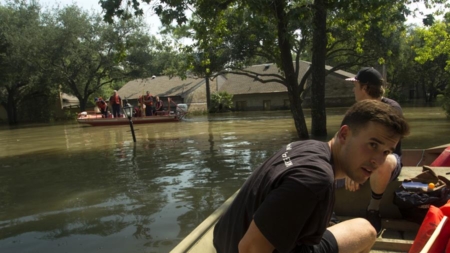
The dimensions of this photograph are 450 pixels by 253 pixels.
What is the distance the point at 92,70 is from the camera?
36750mm

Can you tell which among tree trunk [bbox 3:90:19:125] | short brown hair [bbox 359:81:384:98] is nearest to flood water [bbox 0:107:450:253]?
short brown hair [bbox 359:81:384:98]

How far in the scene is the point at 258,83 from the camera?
4375 centimetres

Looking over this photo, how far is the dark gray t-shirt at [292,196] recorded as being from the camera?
144cm

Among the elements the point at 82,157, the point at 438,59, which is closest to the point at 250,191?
the point at 82,157

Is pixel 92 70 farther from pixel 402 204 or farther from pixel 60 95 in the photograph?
pixel 402 204

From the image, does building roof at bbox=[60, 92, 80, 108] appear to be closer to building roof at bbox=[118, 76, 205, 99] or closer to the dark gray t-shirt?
building roof at bbox=[118, 76, 205, 99]

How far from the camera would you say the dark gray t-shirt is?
144 centimetres

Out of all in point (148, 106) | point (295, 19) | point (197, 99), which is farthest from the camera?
point (197, 99)

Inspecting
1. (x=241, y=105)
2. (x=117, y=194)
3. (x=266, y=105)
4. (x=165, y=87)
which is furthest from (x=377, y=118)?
(x=165, y=87)

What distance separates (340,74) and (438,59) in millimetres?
14903

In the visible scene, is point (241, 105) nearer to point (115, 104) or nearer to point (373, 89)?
point (115, 104)

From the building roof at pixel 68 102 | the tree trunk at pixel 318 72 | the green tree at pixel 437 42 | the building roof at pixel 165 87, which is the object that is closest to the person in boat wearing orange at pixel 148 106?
the building roof at pixel 165 87

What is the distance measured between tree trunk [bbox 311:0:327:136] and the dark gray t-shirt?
37.8 ft

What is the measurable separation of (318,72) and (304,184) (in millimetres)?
12108
